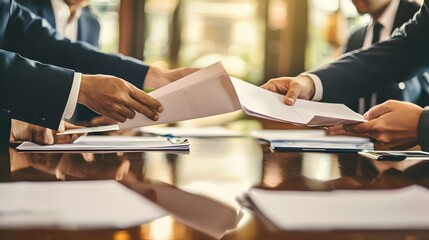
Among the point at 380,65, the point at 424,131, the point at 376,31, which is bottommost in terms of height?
the point at 424,131

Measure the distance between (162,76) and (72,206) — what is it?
4.35 ft

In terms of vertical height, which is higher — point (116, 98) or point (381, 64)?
point (381, 64)

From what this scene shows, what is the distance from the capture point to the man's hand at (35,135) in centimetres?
129

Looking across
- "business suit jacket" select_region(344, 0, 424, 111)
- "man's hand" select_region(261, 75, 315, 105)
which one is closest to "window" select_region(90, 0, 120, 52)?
"business suit jacket" select_region(344, 0, 424, 111)

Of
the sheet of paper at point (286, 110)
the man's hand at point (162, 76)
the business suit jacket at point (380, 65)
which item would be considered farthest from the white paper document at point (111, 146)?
the business suit jacket at point (380, 65)

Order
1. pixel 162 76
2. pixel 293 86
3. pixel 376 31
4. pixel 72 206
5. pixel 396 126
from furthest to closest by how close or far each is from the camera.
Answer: pixel 376 31 < pixel 162 76 < pixel 293 86 < pixel 396 126 < pixel 72 206

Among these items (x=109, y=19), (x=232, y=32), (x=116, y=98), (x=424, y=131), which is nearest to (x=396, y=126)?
(x=424, y=131)

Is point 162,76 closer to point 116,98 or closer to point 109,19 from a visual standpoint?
point 116,98

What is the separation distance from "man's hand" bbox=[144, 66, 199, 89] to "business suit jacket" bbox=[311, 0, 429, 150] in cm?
49

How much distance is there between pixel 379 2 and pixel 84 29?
5.28 ft

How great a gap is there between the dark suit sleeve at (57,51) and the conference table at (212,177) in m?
0.74

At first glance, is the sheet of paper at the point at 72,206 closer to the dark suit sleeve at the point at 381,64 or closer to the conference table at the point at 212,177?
the conference table at the point at 212,177

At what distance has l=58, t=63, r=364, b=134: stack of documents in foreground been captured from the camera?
115 cm

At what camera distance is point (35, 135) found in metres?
1.33
